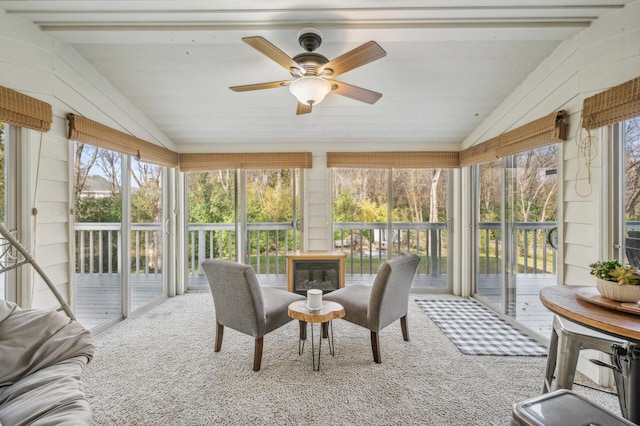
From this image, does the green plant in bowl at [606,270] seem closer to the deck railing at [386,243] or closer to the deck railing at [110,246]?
the deck railing at [386,243]

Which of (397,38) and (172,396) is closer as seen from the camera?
(172,396)

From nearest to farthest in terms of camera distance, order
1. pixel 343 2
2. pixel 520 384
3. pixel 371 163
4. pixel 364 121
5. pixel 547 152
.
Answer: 1. pixel 343 2
2. pixel 520 384
3. pixel 547 152
4. pixel 364 121
5. pixel 371 163

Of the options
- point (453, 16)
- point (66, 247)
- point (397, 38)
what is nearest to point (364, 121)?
point (397, 38)

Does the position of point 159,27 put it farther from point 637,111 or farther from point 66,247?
point 637,111

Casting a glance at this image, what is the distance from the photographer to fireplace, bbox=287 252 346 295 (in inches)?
140

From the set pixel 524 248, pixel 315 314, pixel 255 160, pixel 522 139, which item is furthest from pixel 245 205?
pixel 524 248

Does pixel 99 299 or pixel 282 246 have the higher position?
pixel 282 246

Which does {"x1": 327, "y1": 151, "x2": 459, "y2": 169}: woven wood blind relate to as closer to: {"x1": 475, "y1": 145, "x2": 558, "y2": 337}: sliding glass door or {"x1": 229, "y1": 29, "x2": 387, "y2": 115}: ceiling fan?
{"x1": 475, "y1": 145, "x2": 558, "y2": 337}: sliding glass door

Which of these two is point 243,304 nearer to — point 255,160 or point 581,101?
point 255,160

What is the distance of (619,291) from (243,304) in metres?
2.11

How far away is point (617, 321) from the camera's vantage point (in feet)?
3.65

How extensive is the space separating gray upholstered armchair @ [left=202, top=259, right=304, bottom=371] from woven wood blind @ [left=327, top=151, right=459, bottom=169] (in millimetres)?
2210

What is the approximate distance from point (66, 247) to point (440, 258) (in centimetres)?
436

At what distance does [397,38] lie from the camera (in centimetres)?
215
